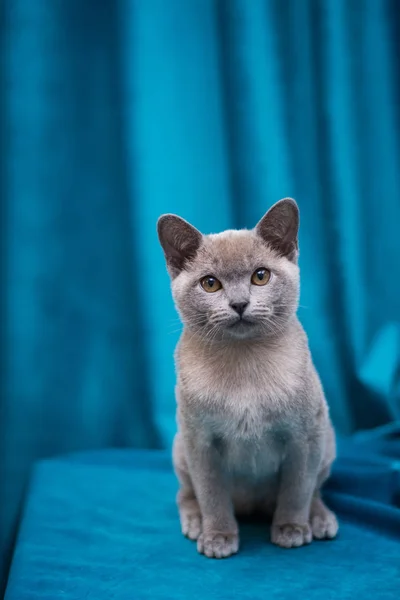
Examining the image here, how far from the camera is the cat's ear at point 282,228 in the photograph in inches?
43.9

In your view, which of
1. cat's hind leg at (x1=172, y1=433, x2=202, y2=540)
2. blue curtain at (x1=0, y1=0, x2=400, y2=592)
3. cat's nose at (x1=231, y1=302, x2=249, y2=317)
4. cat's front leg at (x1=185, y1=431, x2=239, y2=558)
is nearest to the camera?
cat's nose at (x1=231, y1=302, x2=249, y2=317)

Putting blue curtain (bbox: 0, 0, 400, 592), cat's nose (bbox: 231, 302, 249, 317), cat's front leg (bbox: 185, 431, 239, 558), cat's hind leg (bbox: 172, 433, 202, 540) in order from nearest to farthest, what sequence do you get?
cat's nose (bbox: 231, 302, 249, 317)
cat's front leg (bbox: 185, 431, 239, 558)
cat's hind leg (bbox: 172, 433, 202, 540)
blue curtain (bbox: 0, 0, 400, 592)

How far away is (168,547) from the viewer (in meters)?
1.23

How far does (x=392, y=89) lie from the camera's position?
1769mm

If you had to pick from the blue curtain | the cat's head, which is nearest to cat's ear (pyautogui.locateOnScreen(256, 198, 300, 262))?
the cat's head

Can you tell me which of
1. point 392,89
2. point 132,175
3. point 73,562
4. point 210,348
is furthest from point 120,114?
point 73,562

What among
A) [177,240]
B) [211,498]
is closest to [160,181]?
[177,240]

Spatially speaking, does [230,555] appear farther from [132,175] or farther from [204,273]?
[132,175]

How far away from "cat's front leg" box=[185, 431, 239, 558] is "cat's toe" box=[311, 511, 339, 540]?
0.48ft

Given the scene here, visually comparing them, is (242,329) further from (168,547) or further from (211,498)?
(168,547)

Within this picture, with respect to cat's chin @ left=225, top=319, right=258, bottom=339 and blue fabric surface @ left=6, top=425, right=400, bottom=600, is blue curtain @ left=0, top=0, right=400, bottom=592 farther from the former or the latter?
cat's chin @ left=225, top=319, right=258, bottom=339

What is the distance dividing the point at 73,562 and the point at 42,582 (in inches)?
3.1

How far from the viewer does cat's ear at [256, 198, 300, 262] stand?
3.66 feet

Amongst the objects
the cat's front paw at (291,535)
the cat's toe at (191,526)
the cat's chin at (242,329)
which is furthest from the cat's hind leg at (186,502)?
the cat's chin at (242,329)
